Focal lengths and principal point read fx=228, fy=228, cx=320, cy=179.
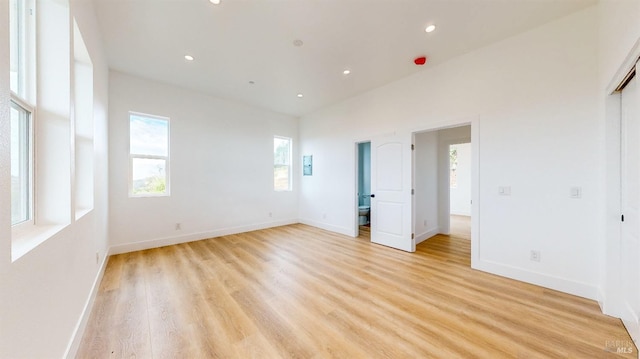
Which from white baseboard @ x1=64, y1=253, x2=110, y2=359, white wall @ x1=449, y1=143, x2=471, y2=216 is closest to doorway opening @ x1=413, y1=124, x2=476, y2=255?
white wall @ x1=449, y1=143, x2=471, y2=216

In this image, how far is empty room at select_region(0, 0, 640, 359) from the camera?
1.50 m

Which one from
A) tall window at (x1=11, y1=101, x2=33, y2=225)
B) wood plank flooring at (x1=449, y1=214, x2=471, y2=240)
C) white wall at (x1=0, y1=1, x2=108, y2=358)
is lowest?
wood plank flooring at (x1=449, y1=214, x2=471, y2=240)

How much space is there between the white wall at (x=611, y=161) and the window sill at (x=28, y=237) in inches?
152

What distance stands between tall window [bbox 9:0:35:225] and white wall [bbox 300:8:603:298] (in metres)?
4.06

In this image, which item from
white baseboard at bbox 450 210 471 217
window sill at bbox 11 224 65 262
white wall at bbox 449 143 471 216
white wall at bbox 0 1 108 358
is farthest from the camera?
white wall at bbox 449 143 471 216

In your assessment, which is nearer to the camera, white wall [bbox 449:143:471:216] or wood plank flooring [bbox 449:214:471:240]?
wood plank flooring [bbox 449:214:471:240]

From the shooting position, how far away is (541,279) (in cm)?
255

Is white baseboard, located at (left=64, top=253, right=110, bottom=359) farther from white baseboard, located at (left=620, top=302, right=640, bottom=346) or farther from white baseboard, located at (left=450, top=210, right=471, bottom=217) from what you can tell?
white baseboard, located at (left=450, top=210, right=471, bottom=217)

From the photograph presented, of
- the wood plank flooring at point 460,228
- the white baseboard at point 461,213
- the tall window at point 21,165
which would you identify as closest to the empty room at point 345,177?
the tall window at point 21,165

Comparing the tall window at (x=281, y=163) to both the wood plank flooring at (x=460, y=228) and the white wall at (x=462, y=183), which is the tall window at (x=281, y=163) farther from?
the white wall at (x=462, y=183)

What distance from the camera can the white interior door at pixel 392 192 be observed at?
12.5 feet

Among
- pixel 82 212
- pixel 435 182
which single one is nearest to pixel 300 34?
pixel 82 212

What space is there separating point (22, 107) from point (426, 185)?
5.08 metres

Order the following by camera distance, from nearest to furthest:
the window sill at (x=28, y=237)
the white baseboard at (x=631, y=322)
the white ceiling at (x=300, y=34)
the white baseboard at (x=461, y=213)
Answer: the window sill at (x=28, y=237) → the white baseboard at (x=631, y=322) → the white ceiling at (x=300, y=34) → the white baseboard at (x=461, y=213)
